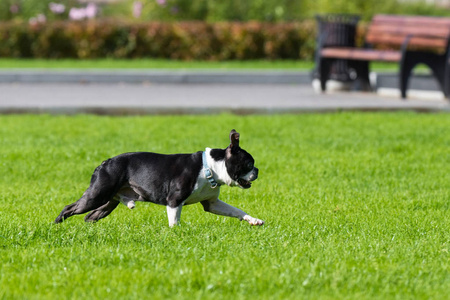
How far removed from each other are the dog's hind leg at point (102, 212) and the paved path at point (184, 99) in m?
6.70

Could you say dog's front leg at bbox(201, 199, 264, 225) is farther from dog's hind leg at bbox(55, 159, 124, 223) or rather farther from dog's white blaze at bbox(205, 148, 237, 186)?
dog's hind leg at bbox(55, 159, 124, 223)

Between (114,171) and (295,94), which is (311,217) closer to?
(114,171)

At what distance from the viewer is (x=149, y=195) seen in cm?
536

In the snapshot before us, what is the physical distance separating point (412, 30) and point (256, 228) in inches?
414

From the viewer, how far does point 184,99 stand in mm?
14227

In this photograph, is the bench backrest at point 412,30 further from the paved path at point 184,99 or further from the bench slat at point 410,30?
the paved path at point 184,99

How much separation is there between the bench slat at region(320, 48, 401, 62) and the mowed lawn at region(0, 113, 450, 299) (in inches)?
162

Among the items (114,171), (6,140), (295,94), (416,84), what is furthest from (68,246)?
(416,84)

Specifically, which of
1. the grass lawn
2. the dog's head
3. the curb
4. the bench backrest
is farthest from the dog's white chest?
the grass lawn

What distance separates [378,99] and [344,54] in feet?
3.76

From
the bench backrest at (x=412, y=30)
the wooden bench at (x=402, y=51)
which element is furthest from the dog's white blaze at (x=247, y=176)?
the bench backrest at (x=412, y=30)

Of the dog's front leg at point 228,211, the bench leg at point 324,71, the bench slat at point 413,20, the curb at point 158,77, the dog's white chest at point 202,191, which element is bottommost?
the curb at point 158,77

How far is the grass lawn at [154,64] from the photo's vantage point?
18891 millimetres

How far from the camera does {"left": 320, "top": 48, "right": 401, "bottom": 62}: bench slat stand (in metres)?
14.0
